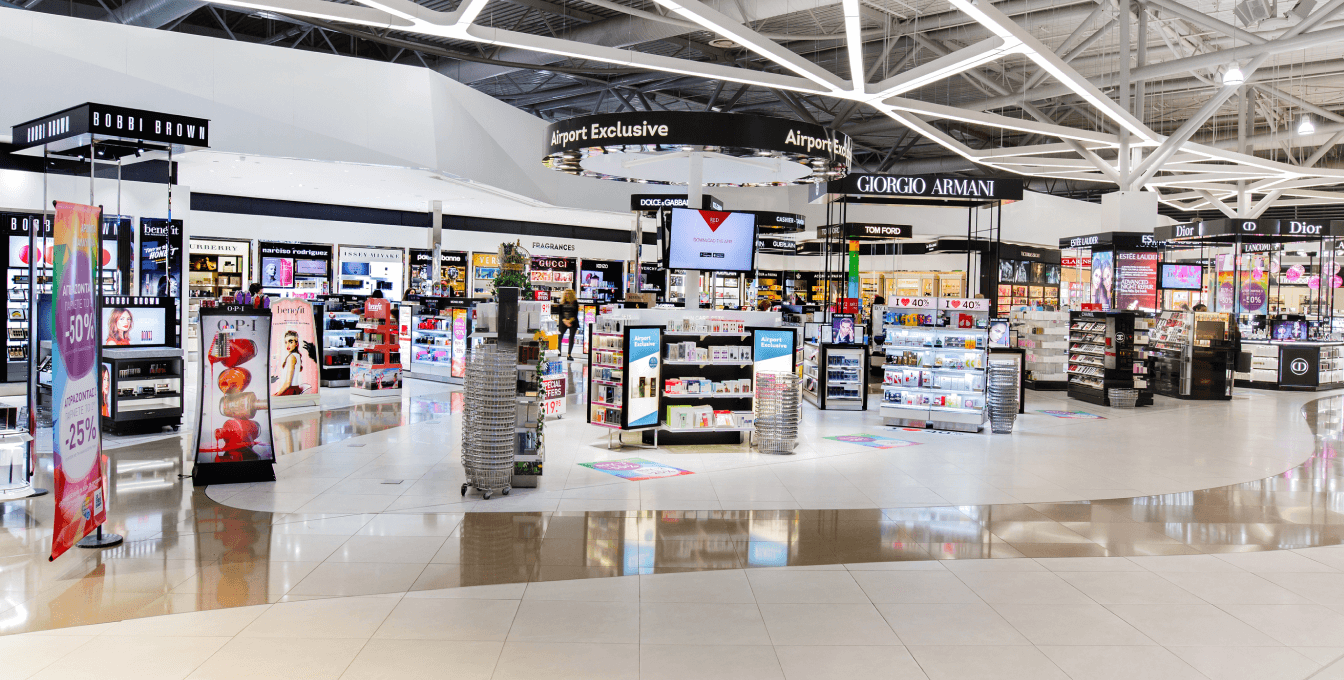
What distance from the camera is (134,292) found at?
1072 cm

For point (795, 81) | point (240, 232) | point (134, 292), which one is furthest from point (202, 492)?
point (240, 232)

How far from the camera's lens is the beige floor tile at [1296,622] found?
3848 millimetres

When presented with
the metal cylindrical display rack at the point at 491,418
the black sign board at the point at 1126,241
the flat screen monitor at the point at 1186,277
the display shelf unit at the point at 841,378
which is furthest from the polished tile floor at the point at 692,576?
the flat screen monitor at the point at 1186,277

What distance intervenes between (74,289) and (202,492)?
92.4 inches

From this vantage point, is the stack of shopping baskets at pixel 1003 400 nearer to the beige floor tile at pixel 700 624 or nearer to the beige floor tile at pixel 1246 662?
the beige floor tile at pixel 1246 662

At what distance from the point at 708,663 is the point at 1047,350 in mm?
14142

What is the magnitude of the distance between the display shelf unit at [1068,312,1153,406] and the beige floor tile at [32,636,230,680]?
13.3 m

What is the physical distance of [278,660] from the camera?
11.1ft

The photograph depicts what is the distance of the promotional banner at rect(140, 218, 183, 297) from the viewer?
34.6 feet

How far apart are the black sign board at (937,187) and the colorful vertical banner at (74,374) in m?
9.73

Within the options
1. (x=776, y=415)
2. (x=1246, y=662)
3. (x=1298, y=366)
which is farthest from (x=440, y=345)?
(x=1298, y=366)

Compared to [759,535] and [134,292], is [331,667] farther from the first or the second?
[134,292]

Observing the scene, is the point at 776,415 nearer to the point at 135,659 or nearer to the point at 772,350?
the point at 772,350

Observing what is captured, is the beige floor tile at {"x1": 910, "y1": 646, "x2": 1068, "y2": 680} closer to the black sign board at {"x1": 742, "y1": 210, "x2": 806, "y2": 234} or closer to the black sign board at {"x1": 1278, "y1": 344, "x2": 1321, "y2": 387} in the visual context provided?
the black sign board at {"x1": 742, "y1": 210, "x2": 806, "y2": 234}
